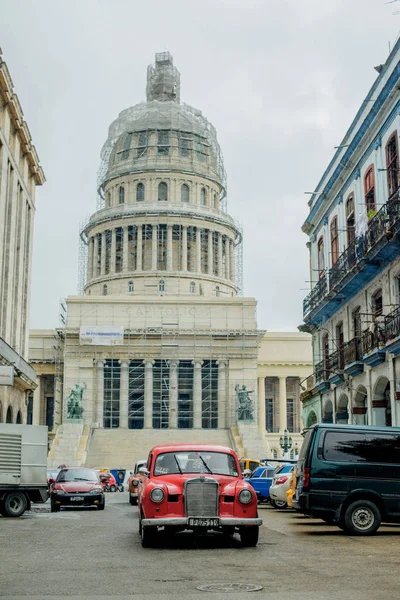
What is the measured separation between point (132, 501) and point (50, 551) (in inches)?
747

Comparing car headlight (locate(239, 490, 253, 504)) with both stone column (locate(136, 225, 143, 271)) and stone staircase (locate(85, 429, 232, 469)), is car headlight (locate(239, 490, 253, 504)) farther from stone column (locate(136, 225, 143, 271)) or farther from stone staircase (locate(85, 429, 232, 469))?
stone column (locate(136, 225, 143, 271))

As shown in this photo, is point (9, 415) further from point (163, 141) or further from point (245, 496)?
point (163, 141)

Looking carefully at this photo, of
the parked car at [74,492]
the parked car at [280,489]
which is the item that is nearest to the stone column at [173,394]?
the parked car at [74,492]

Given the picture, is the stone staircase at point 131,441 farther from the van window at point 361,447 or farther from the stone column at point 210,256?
the van window at point 361,447

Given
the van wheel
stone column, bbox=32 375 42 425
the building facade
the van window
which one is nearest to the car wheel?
the van wheel

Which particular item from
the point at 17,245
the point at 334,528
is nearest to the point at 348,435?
the point at 334,528

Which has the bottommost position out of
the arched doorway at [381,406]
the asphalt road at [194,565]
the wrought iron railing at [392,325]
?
the asphalt road at [194,565]

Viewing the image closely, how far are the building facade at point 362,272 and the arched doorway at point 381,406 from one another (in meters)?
0.03

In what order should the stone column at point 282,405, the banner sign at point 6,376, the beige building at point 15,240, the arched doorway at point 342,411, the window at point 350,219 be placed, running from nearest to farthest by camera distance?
the window at point 350,219 → the banner sign at point 6,376 → the arched doorway at point 342,411 → the beige building at point 15,240 → the stone column at point 282,405

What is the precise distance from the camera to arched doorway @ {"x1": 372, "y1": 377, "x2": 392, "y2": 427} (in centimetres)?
2988

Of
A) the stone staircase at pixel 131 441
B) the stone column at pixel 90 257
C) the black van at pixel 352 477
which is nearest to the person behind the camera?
the black van at pixel 352 477

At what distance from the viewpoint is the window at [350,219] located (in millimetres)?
33094

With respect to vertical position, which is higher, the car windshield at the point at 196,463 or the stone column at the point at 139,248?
the stone column at the point at 139,248

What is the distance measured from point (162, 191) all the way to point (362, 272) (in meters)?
73.5
